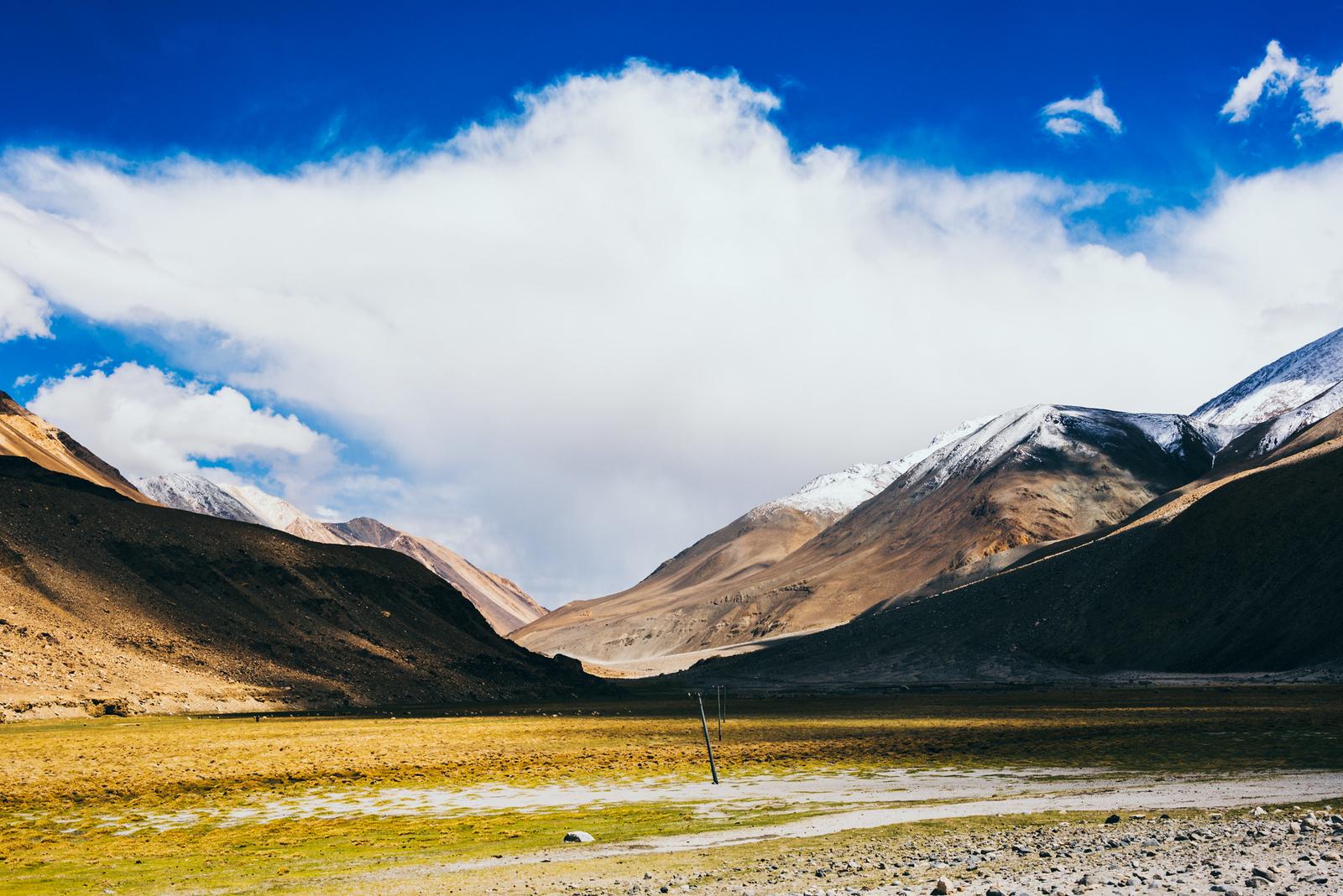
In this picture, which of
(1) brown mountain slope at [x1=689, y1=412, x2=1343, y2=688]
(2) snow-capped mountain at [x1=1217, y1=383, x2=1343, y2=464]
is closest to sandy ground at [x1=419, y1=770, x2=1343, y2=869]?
(1) brown mountain slope at [x1=689, y1=412, x2=1343, y2=688]

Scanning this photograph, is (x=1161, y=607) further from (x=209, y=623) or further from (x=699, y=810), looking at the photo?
(x=699, y=810)

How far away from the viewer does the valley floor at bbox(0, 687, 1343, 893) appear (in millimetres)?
15367

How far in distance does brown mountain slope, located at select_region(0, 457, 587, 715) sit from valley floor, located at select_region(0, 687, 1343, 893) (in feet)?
99.7

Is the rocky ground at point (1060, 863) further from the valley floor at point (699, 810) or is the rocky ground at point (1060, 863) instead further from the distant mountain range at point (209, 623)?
the distant mountain range at point (209, 623)

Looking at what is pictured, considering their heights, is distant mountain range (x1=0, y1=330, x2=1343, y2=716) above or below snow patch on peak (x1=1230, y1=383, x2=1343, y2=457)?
below

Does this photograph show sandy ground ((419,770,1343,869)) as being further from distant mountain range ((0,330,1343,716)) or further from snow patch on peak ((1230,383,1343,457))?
snow patch on peak ((1230,383,1343,457))

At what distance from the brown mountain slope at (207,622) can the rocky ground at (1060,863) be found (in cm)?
7022

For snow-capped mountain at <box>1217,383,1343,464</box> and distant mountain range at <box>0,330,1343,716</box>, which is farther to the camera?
snow-capped mountain at <box>1217,383,1343,464</box>

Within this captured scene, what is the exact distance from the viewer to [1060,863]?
14672mm

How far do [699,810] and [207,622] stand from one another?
87378 mm

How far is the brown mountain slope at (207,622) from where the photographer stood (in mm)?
Result: 80438

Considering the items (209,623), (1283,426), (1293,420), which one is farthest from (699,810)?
(1283,426)

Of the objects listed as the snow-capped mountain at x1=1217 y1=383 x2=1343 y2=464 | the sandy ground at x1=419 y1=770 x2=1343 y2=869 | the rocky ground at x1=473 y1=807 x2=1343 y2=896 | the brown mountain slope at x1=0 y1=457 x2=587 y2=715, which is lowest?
the sandy ground at x1=419 y1=770 x2=1343 y2=869

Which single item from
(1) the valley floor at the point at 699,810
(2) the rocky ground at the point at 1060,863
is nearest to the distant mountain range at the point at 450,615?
(1) the valley floor at the point at 699,810
